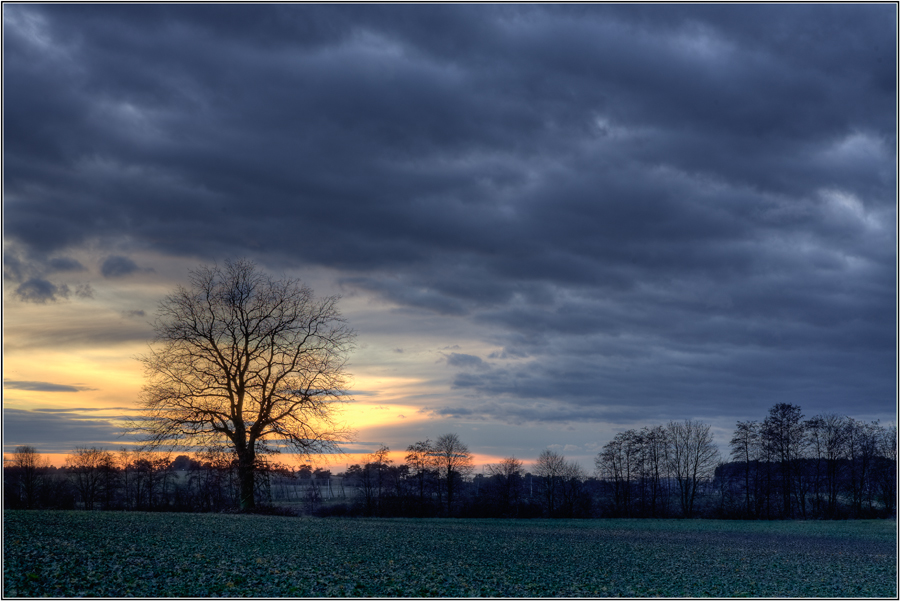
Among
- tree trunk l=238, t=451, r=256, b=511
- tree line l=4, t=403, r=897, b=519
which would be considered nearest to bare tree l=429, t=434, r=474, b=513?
tree line l=4, t=403, r=897, b=519

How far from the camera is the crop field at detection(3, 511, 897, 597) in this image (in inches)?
529

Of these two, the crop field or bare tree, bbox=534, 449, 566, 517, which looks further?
bare tree, bbox=534, 449, 566, 517

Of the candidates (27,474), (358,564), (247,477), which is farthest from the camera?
(27,474)

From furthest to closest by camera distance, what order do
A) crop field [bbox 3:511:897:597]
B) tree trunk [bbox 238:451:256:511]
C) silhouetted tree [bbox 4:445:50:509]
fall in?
silhouetted tree [bbox 4:445:50:509] < tree trunk [bbox 238:451:256:511] < crop field [bbox 3:511:897:597]

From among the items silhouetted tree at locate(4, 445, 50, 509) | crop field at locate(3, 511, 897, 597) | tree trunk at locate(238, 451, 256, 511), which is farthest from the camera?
silhouetted tree at locate(4, 445, 50, 509)

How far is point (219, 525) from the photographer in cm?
2370

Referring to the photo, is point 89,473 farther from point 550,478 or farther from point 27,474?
point 550,478

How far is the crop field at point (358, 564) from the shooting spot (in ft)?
44.1

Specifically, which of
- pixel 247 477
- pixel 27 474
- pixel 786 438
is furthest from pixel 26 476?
pixel 786 438

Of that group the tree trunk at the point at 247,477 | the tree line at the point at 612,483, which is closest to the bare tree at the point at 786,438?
the tree line at the point at 612,483

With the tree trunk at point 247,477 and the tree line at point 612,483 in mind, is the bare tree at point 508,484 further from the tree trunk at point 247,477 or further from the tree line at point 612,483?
the tree trunk at point 247,477

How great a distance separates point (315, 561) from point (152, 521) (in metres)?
9.32

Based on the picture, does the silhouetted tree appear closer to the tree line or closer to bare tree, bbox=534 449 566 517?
the tree line

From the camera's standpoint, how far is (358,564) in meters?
17.3
